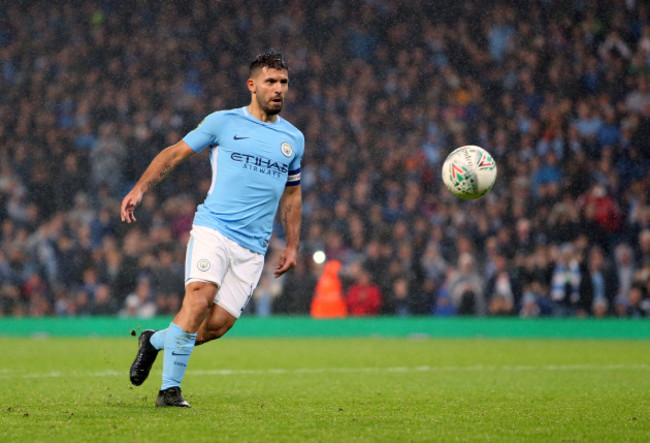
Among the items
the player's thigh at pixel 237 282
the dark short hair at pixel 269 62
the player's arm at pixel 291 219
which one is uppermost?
the dark short hair at pixel 269 62

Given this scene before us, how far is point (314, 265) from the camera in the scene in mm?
15828

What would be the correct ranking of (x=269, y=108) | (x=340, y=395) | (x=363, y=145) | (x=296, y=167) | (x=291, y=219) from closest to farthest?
(x=269, y=108) < (x=296, y=167) < (x=291, y=219) < (x=340, y=395) < (x=363, y=145)

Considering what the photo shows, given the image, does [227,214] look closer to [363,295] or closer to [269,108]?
[269,108]

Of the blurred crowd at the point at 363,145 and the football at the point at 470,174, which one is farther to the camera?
the blurred crowd at the point at 363,145

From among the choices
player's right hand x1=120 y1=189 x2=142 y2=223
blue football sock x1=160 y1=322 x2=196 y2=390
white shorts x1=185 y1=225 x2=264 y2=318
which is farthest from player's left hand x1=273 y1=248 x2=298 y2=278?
player's right hand x1=120 y1=189 x2=142 y2=223

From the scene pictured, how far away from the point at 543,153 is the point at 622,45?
3.51 m

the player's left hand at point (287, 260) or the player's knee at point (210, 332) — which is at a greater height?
the player's left hand at point (287, 260)

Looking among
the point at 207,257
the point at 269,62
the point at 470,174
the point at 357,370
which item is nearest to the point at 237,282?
the point at 207,257

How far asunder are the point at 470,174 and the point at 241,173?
2029 mm

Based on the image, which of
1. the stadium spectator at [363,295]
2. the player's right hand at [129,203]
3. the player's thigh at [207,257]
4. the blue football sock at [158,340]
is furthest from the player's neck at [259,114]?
the stadium spectator at [363,295]

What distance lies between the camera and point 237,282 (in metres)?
5.93

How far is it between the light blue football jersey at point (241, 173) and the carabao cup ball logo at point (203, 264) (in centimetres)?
25

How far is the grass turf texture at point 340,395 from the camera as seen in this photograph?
468 centimetres

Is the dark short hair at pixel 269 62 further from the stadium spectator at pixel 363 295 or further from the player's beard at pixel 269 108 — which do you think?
the stadium spectator at pixel 363 295
